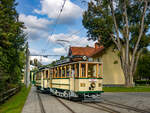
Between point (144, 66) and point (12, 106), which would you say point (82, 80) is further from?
point (144, 66)

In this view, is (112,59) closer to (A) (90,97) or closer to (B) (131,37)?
(B) (131,37)

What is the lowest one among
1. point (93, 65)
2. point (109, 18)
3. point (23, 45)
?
point (93, 65)

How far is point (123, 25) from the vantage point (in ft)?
106

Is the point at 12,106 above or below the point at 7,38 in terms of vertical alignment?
below

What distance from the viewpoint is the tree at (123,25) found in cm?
3069

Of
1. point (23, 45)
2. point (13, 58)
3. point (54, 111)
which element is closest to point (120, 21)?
point (23, 45)

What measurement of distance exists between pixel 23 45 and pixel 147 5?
58.2ft

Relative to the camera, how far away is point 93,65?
47.2 feet

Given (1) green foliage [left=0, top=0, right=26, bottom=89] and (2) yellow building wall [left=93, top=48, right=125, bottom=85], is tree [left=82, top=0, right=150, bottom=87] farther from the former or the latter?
(1) green foliage [left=0, top=0, right=26, bottom=89]

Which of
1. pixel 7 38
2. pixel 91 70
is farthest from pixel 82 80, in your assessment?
pixel 7 38

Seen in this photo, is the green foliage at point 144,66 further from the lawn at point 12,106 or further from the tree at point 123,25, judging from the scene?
the lawn at point 12,106

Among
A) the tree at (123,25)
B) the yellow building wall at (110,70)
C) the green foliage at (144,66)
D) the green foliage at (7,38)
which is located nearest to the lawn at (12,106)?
the green foliage at (7,38)

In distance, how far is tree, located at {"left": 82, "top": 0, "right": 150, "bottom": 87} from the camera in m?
30.7

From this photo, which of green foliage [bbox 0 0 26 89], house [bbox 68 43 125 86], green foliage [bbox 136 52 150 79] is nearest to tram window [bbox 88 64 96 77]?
green foliage [bbox 0 0 26 89]
